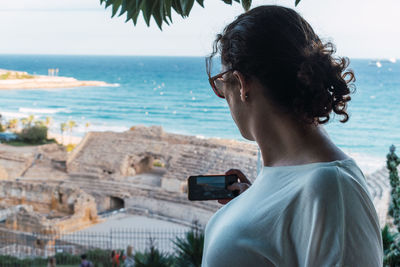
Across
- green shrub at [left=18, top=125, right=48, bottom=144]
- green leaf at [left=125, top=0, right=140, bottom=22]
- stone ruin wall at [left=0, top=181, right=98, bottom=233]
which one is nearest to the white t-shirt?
green leaf at [left=125, top=0, right=140, bottom=22]

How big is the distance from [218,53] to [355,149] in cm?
3418

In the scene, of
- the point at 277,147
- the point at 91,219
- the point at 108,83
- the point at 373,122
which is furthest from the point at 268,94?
the point at 108,83

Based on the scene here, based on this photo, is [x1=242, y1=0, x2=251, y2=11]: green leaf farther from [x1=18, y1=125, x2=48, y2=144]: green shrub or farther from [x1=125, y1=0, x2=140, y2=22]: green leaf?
[x1=18, y1=125, x2=48, y2=144]: green shrub

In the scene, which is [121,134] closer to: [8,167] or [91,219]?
[8,167]

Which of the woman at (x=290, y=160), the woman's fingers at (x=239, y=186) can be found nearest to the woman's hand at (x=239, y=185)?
the woman's fingers at (x=239, y=186)

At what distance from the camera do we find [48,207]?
17234 mm

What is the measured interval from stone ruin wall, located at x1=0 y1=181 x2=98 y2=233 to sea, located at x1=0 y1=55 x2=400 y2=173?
1925cm

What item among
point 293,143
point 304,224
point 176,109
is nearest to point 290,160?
point 293,143

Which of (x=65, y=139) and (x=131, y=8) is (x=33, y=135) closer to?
(x=65, y=139)

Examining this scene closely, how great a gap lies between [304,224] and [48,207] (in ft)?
58.1

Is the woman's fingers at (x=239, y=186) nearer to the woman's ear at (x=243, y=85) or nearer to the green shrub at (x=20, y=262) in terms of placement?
the woman's ear at (x=243, y=85)

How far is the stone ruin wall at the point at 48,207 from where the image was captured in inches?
545

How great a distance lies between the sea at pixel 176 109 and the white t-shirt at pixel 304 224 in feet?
97.0

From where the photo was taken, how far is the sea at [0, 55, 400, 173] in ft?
122
